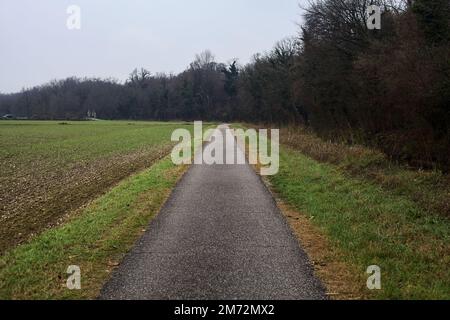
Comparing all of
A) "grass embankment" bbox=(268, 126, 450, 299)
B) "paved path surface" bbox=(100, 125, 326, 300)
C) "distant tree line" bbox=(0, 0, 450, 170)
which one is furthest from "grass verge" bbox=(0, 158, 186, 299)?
"distant tree line" bbox=(0, 0, 450, 170)

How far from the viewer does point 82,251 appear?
7.75 meters

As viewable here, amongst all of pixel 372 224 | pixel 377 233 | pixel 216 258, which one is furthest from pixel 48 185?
pixel 377 233

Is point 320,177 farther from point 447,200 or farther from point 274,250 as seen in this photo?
point 274,250

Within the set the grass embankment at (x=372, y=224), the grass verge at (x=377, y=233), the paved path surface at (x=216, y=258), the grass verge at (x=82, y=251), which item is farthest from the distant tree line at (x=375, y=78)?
the grass verge at (x=82, y=251)

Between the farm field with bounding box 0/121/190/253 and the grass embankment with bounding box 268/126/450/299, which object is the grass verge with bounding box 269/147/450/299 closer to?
the grass embankment with bounding box 268/126/450/299

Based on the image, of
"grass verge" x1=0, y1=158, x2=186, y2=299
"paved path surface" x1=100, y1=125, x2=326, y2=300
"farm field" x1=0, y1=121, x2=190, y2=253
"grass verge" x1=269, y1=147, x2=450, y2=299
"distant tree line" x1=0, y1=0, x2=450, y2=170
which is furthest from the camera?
"distant tree line" x1=0, y1=0, x2=450, y2=170

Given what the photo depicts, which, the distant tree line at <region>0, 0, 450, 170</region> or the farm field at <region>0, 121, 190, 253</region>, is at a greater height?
the distant tree line at <region>0, 0, 450, 170</region>

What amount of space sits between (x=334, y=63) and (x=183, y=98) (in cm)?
10730

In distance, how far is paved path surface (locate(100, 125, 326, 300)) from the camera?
5.95m

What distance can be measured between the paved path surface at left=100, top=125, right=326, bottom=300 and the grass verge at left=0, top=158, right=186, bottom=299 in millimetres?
283

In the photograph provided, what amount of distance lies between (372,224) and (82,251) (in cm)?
559

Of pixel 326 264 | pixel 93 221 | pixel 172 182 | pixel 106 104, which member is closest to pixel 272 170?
pixel 172 182
